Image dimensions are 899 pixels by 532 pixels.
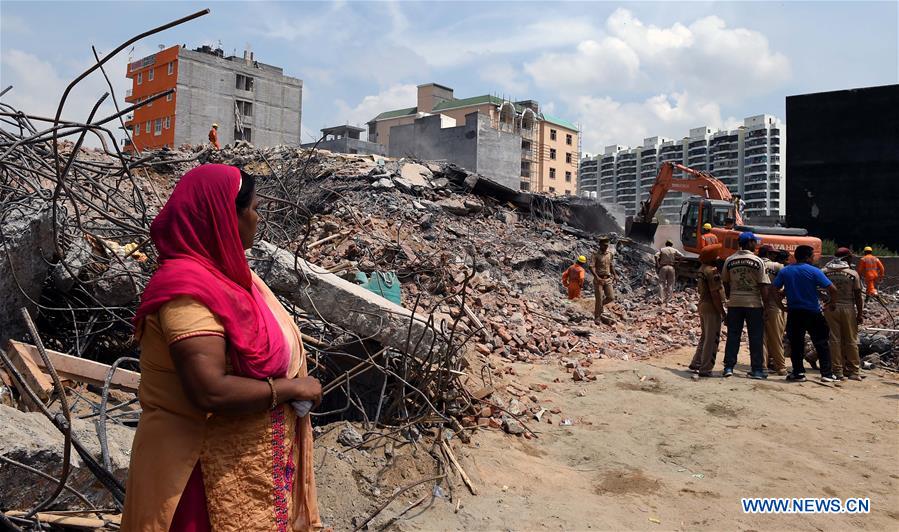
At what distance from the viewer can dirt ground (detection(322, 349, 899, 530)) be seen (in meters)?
3.74

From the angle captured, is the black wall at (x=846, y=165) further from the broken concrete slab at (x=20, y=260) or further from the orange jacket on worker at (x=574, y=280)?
the broken concrete slab at (x=20, y=260)

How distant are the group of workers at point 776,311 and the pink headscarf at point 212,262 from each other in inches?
250

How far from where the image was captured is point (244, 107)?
42156mm

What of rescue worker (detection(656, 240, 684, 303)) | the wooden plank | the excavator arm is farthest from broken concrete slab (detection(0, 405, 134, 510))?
the excavator arm

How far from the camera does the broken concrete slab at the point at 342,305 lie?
14.1 feet

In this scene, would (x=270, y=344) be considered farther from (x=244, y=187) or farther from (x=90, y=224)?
(x=90, y=224)

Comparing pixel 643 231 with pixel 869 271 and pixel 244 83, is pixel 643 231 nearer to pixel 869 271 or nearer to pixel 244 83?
pixel 869 271

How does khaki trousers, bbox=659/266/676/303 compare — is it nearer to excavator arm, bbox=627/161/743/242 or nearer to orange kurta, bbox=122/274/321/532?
excavator arm, bbox=627/161/743/242

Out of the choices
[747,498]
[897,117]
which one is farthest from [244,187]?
[897,117]

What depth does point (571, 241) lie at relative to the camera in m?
15.6

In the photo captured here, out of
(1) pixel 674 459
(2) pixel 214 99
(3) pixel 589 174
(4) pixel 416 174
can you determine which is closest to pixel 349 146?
(2) pixel 214 99

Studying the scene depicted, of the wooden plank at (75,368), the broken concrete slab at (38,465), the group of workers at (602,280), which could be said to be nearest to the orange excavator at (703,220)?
the group of workers at (602,280)

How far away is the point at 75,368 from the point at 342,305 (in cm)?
164

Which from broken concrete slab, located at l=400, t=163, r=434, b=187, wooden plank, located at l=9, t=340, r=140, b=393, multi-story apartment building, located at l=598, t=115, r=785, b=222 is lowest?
wooden plank, located at l=9, t=340, r=140, b=393
